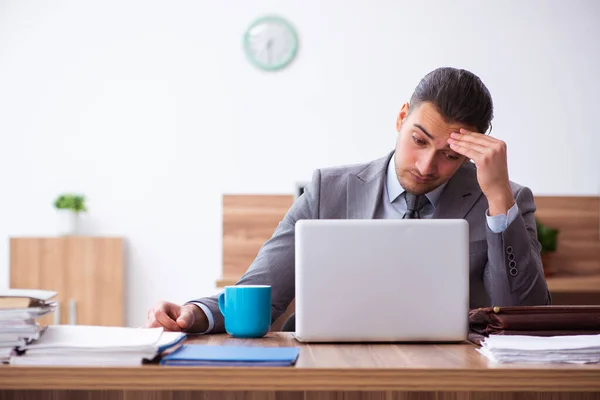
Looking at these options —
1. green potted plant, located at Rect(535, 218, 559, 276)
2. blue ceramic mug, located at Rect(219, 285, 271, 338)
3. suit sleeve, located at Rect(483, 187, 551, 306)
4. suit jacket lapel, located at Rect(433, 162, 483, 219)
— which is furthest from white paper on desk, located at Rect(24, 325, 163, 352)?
green potted plant, located at Rect(535, 218, 559, 276)

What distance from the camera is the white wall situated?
4.34 meters

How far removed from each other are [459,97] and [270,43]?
2694 millimetres

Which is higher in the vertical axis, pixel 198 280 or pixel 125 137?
pixel 125 137

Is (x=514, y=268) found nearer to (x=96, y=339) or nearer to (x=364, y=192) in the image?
(x=364, y=192)

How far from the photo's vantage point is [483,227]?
1.90 metres

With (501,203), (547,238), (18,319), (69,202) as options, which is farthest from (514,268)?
(69,202)

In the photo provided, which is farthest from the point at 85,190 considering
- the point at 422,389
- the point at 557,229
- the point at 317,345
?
the point at 422,389

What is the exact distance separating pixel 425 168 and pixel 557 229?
2318 mm

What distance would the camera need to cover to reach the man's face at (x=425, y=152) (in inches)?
71.3

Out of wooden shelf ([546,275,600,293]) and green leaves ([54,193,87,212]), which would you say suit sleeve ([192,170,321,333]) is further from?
green leaves ([54,193,87,212])

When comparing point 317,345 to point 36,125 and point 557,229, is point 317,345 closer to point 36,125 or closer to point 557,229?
point 557,229

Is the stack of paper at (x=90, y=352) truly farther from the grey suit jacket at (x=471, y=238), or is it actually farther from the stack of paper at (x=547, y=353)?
the stack of paper at (x=547, y=353)

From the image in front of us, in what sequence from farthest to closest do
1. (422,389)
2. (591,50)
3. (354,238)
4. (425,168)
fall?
1. (591,50)
2. (425,168)
3. (354,238)
4. (422,389)

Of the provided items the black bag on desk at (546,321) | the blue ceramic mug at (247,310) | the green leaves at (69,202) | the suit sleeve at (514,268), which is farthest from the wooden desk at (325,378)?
the green leaves at (69,202)
